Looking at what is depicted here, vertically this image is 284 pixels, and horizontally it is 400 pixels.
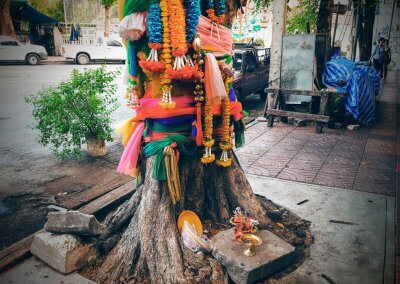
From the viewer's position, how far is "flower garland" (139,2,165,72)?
9.26 feet

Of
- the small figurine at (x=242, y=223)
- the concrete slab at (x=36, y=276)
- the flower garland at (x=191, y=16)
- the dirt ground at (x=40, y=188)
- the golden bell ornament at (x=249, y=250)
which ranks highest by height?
the flower garland at (x=191, y=16)

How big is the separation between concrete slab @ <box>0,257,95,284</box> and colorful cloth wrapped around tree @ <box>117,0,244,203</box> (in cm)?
113

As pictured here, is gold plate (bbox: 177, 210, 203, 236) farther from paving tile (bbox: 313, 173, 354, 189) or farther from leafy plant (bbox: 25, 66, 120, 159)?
leafy plant (bbox: 25, 66, 120, 159)

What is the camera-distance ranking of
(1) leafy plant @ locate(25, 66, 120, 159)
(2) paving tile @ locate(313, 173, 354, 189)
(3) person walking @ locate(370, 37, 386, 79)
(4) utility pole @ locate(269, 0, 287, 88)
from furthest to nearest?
(3) person walking @ locate(370, 37, 386, 79), (4) utility pole @ locate(269, 0, 287, 88), (1) leafy plant @ locate(25, 66, 120, 159), (2) paving tile @ locate(313, 173, 354, 189)

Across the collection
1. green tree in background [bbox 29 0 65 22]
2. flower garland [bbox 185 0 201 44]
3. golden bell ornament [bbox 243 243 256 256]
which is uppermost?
green tree in background [bbox 29 0 65 22]

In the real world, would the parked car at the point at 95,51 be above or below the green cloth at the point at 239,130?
above

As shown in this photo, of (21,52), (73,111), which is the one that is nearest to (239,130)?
(73,111)

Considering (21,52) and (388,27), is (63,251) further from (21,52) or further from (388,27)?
(388,27)

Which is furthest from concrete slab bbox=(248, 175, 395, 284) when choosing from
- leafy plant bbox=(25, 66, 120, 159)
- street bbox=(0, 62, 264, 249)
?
leafy plant bbox=(25, 66, 120, 159)

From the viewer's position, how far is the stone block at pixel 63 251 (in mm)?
3223

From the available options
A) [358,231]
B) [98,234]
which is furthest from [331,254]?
[98,234]

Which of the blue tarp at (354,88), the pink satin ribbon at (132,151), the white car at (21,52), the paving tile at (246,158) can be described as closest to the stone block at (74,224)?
the pink satin ribbon at (132,151)

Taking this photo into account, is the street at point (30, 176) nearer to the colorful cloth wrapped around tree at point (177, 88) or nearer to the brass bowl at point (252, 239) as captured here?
the colorful cloth wrapped around tree at point (177, 88)

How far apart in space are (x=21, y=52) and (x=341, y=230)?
20517 millimetres
